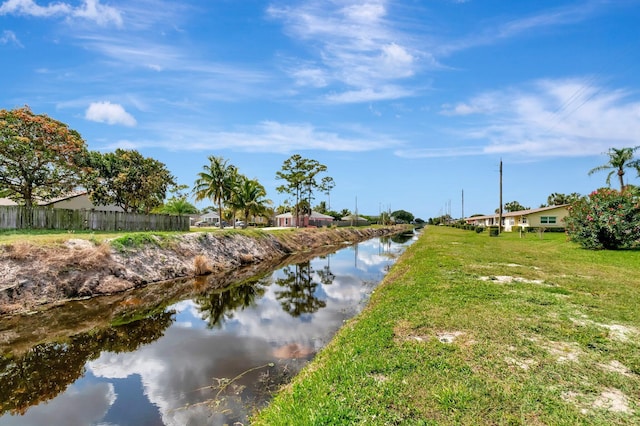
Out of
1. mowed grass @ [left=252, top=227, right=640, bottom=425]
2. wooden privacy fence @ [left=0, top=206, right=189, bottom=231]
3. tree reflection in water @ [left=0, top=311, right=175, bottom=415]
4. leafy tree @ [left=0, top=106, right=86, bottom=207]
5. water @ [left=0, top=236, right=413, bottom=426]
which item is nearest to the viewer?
mowed grass @ [left=252, top=227, right=640, bottom=425]

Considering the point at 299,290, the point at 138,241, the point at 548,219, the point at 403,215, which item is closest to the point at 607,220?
the point at 299,290

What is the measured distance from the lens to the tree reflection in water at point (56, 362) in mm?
6168

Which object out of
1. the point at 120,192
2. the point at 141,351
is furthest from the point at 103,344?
the point at 120,192

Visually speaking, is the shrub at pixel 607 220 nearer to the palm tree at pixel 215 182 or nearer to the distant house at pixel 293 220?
the palm tree at pixel 215 182

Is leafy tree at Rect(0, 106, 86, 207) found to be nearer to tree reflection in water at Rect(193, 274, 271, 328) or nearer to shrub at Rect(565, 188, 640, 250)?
tree reflection in water at Rect(193, 274, 271, 328)

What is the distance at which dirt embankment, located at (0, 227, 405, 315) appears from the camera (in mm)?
11750

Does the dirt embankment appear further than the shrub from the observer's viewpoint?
No

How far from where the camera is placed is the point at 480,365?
16.8 feet

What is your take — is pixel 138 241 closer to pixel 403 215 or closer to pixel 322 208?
pixel 322 208

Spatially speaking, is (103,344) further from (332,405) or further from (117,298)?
(332,405)

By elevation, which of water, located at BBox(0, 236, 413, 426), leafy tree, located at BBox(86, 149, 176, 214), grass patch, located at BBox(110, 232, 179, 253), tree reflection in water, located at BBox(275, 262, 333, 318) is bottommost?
tree reflection in water, located at BBox(275, 262, 333, 318)

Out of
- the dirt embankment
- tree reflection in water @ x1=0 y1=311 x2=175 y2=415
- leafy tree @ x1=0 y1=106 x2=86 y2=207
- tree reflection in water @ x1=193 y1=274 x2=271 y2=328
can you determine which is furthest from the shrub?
leafy tree @ x1=0 y1=106 x2=86 y2=207

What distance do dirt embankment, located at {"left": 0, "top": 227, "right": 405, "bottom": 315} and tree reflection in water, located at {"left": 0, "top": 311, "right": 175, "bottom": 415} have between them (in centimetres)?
414

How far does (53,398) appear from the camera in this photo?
6.14m
